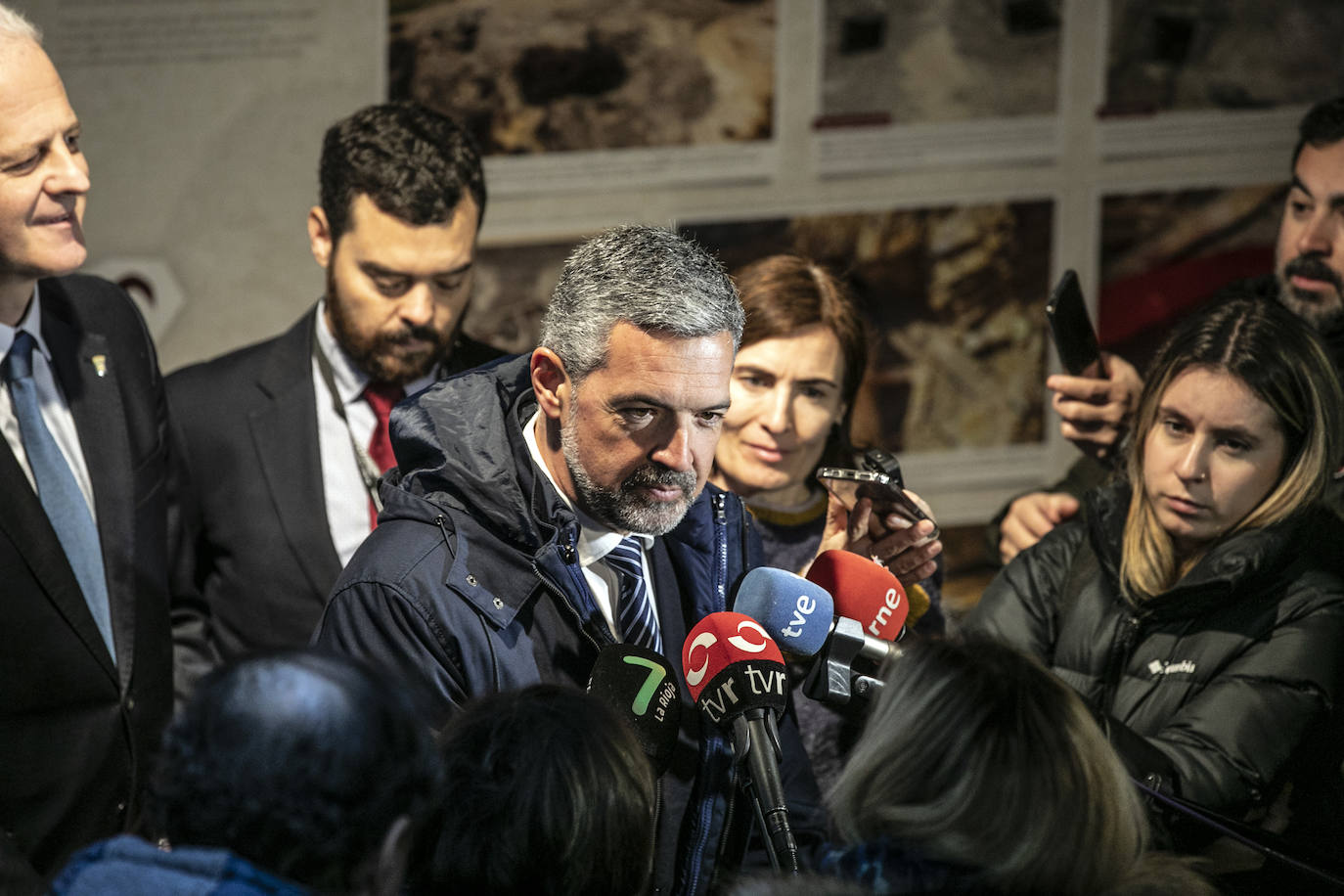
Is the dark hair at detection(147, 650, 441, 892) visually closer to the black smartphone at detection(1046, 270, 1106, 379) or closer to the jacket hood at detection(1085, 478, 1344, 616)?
the jacket hood at detection(1085, 478, 1344, 616)

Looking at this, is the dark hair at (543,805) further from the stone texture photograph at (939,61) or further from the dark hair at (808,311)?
the stone texture photograph at (939,61)

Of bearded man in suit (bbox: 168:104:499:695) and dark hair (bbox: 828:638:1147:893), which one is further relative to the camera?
bearded man in suit (bbox: 168:104:499:695)

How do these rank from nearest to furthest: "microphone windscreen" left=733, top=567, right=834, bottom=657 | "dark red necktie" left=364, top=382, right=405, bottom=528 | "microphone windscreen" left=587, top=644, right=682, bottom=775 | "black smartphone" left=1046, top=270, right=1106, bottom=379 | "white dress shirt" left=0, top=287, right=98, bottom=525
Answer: "microphone windscreen" left=587, top=644, right=682, bottom=775 < "microphone windscreen" left=733, top=567, right=834, bottom=657 < "white dress shirt" left=0, top=287, right=98, bottom=525 < "black smartphone" left=1046, top=270, right=1106, bottom=379 < "dark red necktie" left=364, top=382, right=405, bottom=528

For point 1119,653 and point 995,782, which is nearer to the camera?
point 995,782

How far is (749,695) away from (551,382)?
722 mm

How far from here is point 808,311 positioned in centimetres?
332

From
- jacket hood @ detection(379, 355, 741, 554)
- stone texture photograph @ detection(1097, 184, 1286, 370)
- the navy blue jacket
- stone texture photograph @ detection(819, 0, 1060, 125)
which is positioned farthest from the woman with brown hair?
stone texture photograph @ detection(1097, 184, 1286, 370)

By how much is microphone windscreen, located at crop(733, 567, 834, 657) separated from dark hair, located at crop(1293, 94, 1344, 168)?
218 cm

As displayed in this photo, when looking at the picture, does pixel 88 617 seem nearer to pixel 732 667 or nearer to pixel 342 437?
pixel 342 437

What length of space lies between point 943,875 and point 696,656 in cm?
59

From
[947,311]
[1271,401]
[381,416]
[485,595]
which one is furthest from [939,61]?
[485,595]

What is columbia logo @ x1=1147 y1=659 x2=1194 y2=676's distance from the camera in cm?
267

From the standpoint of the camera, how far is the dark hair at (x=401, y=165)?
10.9ft

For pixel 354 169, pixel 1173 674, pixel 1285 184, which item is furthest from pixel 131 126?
pixel 1285 184
